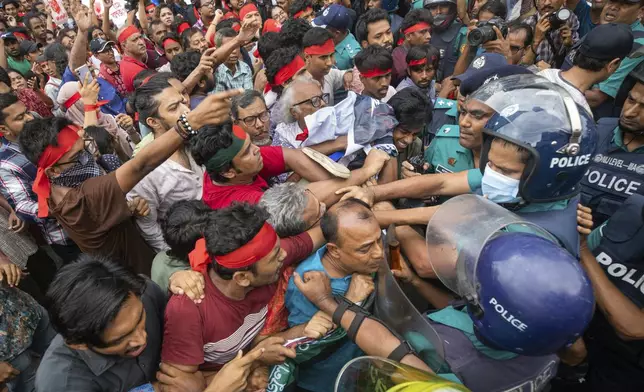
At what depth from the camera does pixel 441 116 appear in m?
3.83

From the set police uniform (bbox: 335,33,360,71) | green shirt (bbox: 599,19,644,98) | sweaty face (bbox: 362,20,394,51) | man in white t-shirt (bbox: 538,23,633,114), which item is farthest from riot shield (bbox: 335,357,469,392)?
police uniform (bbox: 335,33,360,71)

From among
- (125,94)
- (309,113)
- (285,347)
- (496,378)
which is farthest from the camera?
(125,94)

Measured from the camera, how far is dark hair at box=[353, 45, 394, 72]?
3.78 metres

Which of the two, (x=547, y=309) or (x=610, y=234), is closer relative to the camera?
(x=547, y=309)

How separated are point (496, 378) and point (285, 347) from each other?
A: 908 mm

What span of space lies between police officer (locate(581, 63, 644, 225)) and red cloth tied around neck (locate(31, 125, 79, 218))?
11.4 ft

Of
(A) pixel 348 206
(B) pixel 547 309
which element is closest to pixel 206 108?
(A) pixel 348 206

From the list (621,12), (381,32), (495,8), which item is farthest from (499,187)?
(495,8)

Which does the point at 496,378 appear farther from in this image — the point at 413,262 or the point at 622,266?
the point at 622,266

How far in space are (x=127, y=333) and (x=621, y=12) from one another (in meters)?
5.11

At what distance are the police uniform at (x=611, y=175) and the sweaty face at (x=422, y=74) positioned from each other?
6.57 feet

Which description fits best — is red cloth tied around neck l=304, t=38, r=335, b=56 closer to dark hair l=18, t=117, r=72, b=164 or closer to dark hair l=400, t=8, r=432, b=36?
dark hair l=400, t=8, r=432, b=36

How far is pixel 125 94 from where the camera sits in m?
5.73

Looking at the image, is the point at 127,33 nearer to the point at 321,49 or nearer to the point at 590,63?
the point at 321,49
